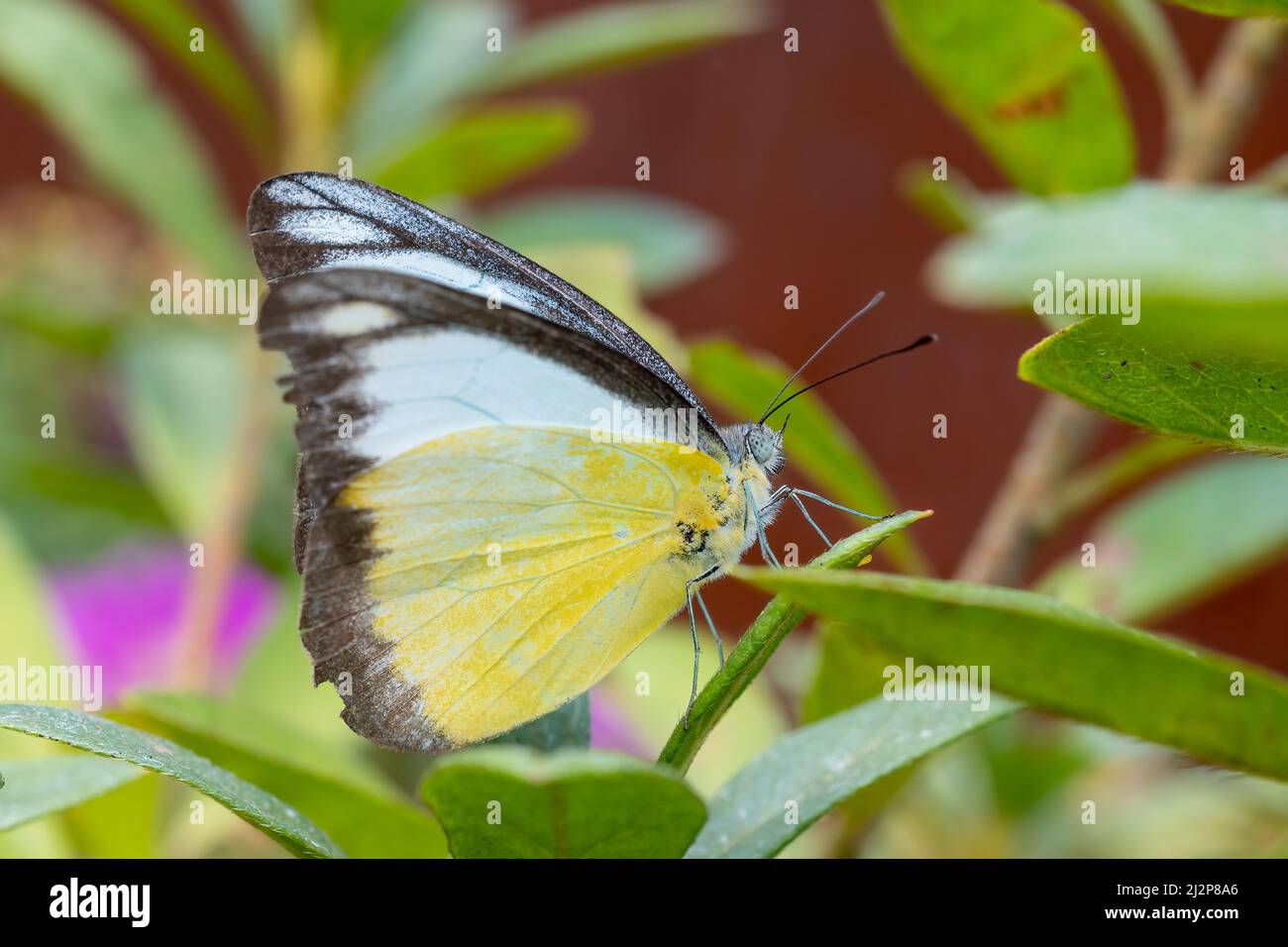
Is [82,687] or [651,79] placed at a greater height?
[651,79]

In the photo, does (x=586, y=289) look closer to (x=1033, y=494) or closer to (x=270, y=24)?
(x=1033, y=494)

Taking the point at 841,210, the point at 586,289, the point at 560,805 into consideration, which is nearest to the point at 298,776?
the point at 560,805

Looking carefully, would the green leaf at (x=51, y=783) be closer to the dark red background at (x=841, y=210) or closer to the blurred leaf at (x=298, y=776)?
the blurred leaf at (x=298, y=776)

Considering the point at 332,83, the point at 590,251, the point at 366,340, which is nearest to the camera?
the point at 366,340

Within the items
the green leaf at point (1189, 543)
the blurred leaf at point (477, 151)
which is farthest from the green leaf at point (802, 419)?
the blurred leaf at point (477, 151)

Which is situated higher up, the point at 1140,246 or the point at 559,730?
the point at 1140,246

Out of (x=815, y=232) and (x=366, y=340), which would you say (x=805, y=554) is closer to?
(x=815, y=232)

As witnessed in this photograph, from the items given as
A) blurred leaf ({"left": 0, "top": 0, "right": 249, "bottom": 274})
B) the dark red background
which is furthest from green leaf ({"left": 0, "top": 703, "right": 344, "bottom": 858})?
the dark red background
